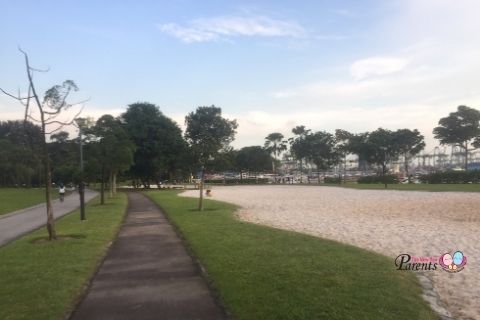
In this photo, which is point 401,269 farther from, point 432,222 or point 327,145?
point 327,145

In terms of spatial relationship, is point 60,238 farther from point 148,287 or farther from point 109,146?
point 109,146

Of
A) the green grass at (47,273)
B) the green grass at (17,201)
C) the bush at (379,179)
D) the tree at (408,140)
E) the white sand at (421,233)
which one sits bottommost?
the white sand at (421,233)

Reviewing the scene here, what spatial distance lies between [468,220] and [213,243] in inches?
402

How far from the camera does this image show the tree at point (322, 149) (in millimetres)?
105125

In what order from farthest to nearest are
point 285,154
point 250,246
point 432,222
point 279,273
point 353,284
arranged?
point 285,154 < point 432,222 < point 250,246 < point 279,273 < point 353,284

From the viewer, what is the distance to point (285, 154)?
133500 mm

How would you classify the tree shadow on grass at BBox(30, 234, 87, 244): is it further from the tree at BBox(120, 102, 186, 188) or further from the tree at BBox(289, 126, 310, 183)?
the tree at BBox(289, 126, 310, 183)

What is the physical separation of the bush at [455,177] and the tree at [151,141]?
104 ft

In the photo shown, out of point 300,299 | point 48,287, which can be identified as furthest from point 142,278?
point 300,299

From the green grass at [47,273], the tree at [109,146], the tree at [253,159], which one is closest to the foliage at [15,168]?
the tree at [109,146]

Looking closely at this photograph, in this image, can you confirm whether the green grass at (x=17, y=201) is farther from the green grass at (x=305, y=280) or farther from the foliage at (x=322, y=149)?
the foliage at (x=322, y=149)

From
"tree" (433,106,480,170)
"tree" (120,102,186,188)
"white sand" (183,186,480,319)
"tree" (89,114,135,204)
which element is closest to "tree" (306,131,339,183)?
"tree" (433,106,480,170)

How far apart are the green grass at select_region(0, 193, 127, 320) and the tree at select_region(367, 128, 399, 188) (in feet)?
254

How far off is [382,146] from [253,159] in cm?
3938
